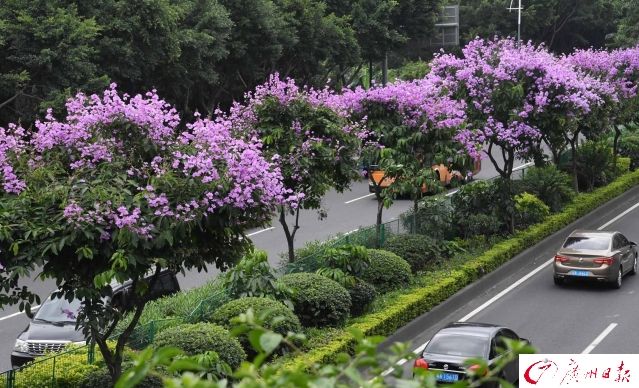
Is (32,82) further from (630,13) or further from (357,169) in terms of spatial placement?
(630,13)

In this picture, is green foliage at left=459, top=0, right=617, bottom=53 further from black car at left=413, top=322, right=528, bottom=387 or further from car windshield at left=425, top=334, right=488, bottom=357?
car windshield at left=425, top=334, right=488, bottom=357

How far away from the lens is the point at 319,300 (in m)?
17.7

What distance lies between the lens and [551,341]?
18.6m

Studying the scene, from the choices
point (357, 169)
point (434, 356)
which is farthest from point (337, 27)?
point (434, 356)

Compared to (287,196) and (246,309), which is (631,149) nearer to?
(287,196)

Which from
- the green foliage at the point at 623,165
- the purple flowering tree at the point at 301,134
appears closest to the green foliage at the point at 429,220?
the purple flowering tree at the point at 301,134

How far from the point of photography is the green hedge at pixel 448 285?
16.9 meters

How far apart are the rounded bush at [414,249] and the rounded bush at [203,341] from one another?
8217 millimetres

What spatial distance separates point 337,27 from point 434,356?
30.4 m

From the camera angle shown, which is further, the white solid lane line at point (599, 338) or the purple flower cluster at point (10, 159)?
the white solid lane line at point (599, 338)

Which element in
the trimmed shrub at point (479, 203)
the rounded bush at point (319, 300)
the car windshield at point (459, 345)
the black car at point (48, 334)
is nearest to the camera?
the car windshield at point (459, 345)

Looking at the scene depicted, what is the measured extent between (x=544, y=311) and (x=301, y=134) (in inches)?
265

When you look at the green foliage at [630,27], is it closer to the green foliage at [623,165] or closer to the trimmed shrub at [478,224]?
the green foliage at [623,165]

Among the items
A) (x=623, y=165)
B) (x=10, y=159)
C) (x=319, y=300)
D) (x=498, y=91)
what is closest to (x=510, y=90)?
(x=498, y=91)
